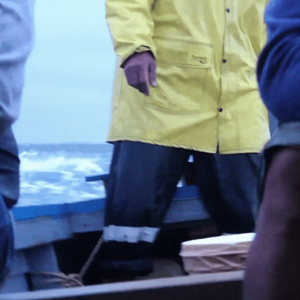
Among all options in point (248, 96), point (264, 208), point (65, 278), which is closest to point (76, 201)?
point (65, 278)

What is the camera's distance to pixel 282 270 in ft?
1.12

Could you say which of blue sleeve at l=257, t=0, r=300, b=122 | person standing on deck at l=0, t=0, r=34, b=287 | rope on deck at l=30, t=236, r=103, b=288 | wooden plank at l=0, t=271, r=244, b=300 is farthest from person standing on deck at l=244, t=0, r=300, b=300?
rope on deck at l=30, t=236, r=103, b=288

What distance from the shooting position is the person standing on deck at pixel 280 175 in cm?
34

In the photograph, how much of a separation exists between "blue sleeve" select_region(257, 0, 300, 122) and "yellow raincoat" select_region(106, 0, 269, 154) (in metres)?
0.47

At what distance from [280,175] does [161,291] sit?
304 mm

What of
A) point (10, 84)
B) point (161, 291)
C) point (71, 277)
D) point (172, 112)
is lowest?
point (71, 277)

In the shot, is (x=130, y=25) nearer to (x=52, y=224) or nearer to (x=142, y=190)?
(x=142, y=190)

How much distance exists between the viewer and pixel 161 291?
0.59 metres

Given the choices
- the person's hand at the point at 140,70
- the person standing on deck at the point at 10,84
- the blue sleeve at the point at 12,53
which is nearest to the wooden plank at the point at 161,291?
the person standing on deck at the point at 10,84

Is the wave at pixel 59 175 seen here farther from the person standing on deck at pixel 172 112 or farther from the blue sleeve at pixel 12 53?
the blue sleeve at pixel 12 53

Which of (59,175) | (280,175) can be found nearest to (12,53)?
(280,175)

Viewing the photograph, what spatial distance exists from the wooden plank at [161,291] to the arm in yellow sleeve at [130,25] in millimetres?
392

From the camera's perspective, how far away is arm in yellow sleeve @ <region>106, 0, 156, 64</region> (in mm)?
791

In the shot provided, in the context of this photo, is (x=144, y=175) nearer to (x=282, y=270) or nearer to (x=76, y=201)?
(x=76, y=201)
